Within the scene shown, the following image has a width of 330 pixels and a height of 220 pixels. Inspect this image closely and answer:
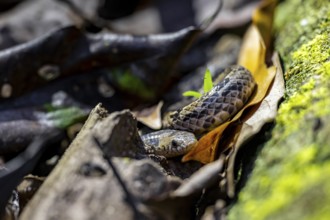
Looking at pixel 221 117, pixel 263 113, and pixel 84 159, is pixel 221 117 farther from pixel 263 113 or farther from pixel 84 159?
pixel 84 159

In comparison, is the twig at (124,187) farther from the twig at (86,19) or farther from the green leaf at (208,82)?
the twig at (86,19)

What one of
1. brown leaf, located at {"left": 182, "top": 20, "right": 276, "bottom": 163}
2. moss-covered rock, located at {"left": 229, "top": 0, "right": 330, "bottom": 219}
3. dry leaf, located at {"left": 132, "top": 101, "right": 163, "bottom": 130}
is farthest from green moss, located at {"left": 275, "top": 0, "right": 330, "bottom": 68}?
dry leaf, located at {"left": 132, "top": 101, "right": 163, "bottom": 130}

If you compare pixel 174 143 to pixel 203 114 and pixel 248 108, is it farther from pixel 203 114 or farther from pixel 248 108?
pixel 248 108

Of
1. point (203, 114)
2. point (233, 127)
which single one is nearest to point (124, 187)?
point (233, 127)

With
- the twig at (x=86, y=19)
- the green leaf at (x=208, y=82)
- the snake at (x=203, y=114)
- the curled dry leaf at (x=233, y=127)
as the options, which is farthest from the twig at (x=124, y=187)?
the twig at (x=86, y=19)

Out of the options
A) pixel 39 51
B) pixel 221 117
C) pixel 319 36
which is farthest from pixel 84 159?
pixel 39 51
